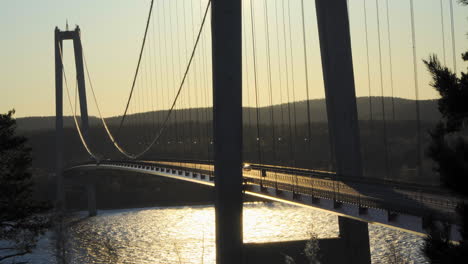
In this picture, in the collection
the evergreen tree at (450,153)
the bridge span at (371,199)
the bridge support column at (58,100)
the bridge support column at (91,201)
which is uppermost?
the bridge support column at (58,100)

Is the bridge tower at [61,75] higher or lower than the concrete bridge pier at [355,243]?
higher

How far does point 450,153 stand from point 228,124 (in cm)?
1662

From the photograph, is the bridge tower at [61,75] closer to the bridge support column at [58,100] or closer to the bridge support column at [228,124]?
the bridge support column at [58,100]

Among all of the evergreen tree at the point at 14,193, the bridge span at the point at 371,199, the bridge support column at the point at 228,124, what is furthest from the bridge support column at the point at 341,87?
the evergreen tree at the point at 14,193

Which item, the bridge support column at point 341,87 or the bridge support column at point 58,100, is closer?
the bridge support column at point 341,87

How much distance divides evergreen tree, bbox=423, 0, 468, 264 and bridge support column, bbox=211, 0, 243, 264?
15785mm

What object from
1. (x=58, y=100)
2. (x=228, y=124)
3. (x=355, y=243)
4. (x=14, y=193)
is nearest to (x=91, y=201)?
(x=58, y=100)

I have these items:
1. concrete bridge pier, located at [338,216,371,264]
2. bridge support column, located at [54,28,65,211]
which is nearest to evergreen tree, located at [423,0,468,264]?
concrete bridge pier, located at [338,216,371,264]

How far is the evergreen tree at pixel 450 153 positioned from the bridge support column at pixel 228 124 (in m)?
15.8

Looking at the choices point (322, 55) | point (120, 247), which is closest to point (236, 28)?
point (322, 55)

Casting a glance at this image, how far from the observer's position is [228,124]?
24609mm

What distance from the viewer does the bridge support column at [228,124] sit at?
80.5 ft

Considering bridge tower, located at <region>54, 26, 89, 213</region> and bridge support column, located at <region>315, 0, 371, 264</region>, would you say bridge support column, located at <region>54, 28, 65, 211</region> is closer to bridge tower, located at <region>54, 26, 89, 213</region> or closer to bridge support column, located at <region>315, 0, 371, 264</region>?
Answer: bridge tower, located at <region>54, 26, 89, 213</region>

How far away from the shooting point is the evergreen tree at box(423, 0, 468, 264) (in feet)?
26.0
